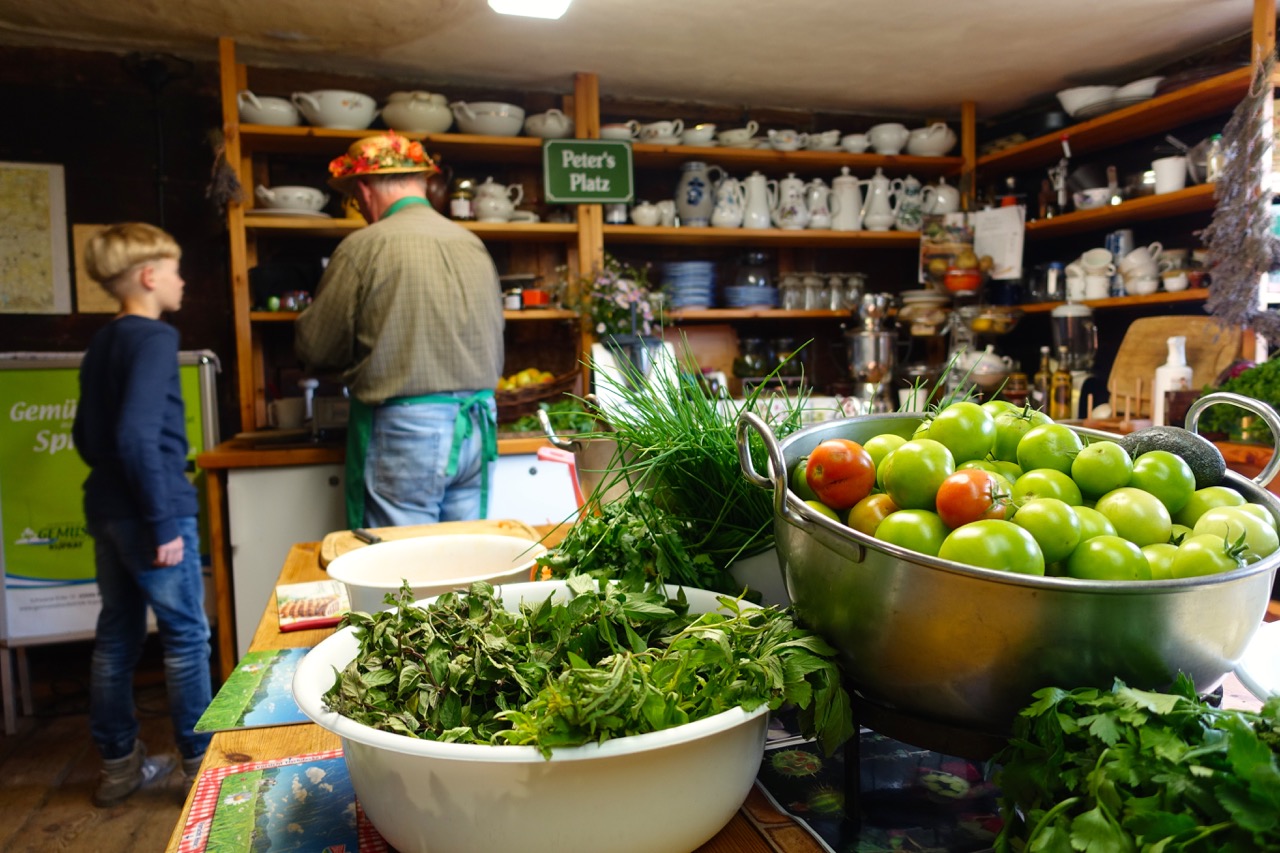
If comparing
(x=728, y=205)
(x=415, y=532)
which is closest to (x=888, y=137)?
(x=728, y=205)

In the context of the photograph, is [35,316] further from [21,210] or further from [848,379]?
[848,379]

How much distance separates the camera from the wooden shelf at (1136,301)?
2855 mm

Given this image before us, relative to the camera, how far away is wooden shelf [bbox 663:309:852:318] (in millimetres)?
3449

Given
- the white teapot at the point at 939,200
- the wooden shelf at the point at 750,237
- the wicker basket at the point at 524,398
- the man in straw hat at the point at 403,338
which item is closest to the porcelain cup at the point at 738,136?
the wooden shelf at the point at 750,237

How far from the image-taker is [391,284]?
2412 mm

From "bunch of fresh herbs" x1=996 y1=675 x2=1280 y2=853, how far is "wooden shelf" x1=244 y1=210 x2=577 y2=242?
2.90 m

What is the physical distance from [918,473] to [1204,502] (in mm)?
232

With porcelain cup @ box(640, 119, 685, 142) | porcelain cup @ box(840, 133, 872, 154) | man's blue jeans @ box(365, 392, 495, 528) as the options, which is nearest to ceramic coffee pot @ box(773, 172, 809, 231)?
porcelain cup @ box(840, 133, 872, 154)

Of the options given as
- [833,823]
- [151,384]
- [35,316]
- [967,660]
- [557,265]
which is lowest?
[833,823]

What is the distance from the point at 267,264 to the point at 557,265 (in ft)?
3.67

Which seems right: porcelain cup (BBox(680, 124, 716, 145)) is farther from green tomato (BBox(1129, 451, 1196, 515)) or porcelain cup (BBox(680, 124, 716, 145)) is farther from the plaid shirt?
green tomato (BBox(1129, 451, 1196, 515))

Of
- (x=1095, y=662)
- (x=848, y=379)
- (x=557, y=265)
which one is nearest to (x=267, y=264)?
(x=557, y=265)

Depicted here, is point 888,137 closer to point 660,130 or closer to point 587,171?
point 660,130

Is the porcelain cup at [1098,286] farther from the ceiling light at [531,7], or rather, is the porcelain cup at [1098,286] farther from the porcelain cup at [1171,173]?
the ceiling light at [531,7]
